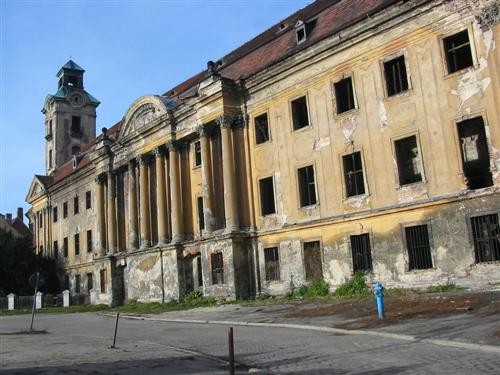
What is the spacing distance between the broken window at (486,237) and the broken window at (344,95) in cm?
727

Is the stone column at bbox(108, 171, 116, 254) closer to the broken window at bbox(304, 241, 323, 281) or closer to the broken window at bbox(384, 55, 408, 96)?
the broken window at bbox(304, 241, 323, 281)

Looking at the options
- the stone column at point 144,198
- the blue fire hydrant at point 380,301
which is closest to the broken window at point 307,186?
the blue fire hydrant at point 380,301

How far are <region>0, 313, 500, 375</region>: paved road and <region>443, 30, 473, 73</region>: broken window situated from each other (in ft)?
36.8

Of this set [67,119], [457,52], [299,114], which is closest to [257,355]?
[457,52]

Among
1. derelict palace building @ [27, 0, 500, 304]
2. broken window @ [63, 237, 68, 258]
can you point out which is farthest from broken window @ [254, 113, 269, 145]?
broken window @ [63, 237, 68, 258]

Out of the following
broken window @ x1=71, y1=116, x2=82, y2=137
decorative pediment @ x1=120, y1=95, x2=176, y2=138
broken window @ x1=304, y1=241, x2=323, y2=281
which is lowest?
broken window @ x1=304, y1=241, x2=323, y2=281

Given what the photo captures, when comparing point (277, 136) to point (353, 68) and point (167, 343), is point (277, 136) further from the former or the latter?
point (167, 343)

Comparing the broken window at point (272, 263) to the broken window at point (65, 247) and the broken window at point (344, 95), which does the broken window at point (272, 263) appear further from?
the broken window at point (65, 247)

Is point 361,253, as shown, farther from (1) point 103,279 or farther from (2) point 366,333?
(1) point 103,279

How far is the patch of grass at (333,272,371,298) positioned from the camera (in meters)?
20.4

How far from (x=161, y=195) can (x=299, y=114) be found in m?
10.5

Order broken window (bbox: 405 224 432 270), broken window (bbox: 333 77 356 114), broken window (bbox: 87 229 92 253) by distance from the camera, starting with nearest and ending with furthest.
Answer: broken window (bbox: 405 224 432 270)
broken window (bbox: 333 77 356 114)
broken window (bbox: 87 229 92 253)

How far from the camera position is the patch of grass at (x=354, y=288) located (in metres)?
20.4

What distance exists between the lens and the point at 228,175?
2597 cm
